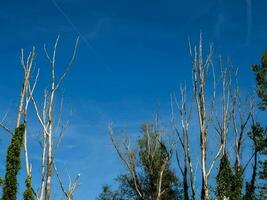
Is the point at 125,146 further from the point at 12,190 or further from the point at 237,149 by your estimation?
the point at 12,190

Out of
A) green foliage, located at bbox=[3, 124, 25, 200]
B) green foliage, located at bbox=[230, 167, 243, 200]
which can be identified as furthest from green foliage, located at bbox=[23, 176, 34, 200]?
green foliage, located at bbox=[230, 167, 243, 200]

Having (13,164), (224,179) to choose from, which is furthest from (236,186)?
(13,164)

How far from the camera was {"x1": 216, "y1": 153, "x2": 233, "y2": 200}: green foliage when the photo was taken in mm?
26359

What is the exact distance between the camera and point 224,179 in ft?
88.2

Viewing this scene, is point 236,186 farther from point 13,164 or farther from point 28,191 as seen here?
point 13,164

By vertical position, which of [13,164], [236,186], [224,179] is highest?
[224,179]

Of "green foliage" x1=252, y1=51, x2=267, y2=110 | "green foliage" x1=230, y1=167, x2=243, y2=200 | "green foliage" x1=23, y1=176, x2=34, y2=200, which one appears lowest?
"green foliage" x1=23, y1=176, x2=34, y2=200

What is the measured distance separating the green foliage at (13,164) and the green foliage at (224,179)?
10.3 meters

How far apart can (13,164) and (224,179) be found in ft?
35.9

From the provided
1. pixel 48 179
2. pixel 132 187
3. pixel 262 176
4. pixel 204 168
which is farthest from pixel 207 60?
pixel 132 187

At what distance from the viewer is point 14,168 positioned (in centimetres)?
2395

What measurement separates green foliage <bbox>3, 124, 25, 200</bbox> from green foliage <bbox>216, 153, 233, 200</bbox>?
10257 mm

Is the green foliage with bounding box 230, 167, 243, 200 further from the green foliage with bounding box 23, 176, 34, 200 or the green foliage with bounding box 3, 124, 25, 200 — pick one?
the green foliage with bounding box 3, 124, 25, 200

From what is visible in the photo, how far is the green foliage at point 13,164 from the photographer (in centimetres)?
2347
